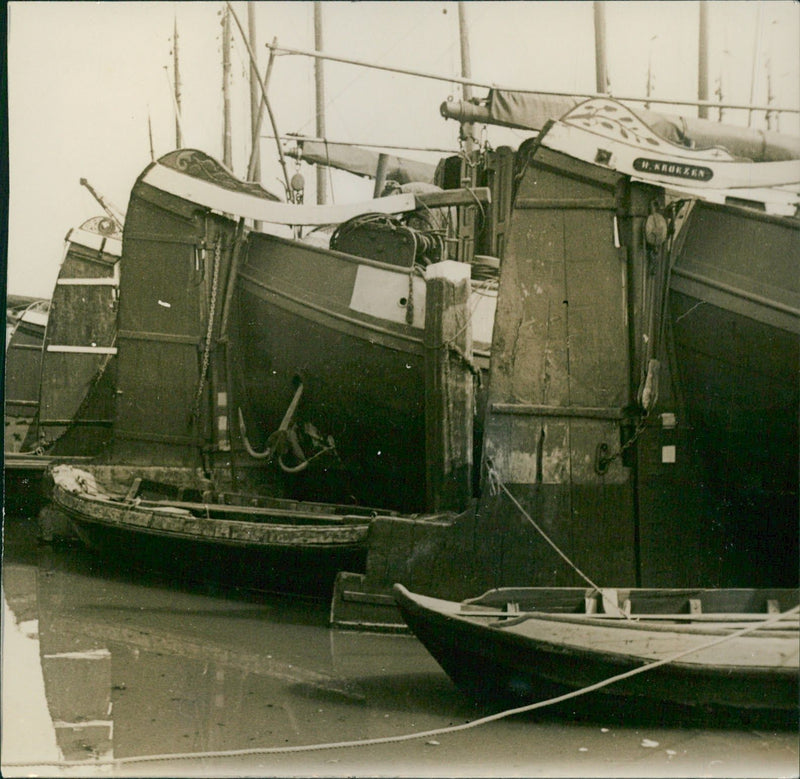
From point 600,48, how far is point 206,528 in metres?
4.99

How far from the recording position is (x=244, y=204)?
30.0 feet

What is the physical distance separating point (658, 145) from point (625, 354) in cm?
145

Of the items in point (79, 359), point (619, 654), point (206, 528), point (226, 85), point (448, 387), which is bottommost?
point (619, 654)

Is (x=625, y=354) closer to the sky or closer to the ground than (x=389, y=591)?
closer to the sky

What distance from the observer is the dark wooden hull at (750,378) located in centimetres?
615

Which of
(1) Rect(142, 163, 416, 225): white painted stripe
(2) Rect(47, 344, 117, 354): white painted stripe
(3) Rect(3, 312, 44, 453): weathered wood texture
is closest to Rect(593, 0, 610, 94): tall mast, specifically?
(1) Rect(142, 163, 416, 225): white painted stripe

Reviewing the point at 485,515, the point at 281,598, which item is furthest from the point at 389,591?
the point at 281,598

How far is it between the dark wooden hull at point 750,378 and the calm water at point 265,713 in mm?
1980

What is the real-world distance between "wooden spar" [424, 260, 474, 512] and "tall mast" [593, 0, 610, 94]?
72.4 inches

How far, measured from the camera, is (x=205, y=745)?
439 centimetres

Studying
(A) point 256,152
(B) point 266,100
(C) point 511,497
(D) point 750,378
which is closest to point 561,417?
(C) point 511,497

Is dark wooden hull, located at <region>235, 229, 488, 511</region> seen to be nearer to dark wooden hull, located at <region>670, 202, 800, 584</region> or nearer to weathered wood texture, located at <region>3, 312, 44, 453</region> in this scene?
dark wooden hull, located at <region>670, 202, 800, 584</region>

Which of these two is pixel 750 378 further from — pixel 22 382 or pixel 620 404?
pixel 22 382

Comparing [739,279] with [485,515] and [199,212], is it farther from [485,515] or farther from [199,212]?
[199,212]
